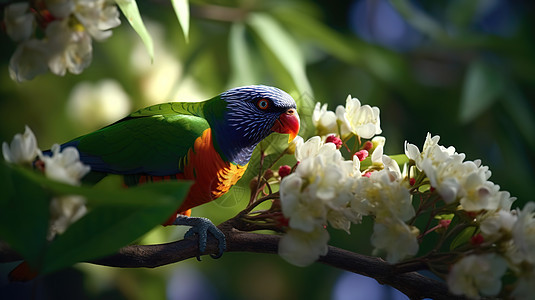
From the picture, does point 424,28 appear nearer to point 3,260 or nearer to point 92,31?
point 92,31

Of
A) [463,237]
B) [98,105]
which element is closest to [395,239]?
[463,237]

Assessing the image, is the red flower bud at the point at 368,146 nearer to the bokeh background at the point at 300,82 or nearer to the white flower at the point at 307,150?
the white flower at the point at 307,150

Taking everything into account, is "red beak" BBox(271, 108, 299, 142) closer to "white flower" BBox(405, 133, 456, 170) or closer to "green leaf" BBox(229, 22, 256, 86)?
"white flower" BBox(405, 133, 456, 170)

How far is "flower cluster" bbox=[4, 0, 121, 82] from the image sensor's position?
659mm

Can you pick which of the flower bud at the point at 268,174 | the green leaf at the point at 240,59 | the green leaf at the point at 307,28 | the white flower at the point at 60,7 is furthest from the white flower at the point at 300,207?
the green leaf at the point at 307,28

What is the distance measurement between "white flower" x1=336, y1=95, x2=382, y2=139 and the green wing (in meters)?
0.23

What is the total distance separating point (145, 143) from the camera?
0.88 meters

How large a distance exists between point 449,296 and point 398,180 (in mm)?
167

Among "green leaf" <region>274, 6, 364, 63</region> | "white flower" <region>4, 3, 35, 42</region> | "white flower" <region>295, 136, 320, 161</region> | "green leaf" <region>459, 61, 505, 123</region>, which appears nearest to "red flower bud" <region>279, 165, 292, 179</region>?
"white flower" <region>295, 136, 320, 161</region>

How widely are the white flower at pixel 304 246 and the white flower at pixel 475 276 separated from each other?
0.16m

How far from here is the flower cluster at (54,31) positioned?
659 mm

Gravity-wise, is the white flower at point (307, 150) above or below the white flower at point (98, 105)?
above

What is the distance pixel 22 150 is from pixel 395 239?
443 millimetres

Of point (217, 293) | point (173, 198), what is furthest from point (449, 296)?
point (217, 293)
